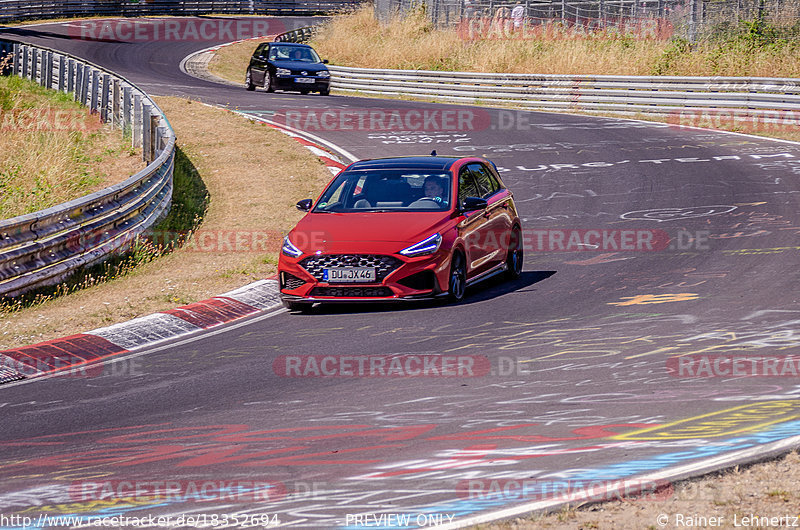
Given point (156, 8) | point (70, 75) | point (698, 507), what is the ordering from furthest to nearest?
point (156, 8), point (70, 75), point (698, 507)

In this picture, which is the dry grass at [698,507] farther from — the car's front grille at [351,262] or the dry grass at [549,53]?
the dry grass at [549,53]

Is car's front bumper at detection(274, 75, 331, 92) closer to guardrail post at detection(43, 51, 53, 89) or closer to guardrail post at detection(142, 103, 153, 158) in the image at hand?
guardrail post at detection(43, 51, 53, 89)

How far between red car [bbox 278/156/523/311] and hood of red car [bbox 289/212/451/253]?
0.01 metres

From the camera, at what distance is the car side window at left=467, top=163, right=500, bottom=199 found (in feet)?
42.6

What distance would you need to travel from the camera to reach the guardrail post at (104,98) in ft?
79.7

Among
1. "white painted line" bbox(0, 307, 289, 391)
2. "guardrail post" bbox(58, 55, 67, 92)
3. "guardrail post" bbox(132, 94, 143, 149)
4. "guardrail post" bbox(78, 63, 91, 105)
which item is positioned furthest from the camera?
"guardrail post" bbox(58, 55, 67, 92)

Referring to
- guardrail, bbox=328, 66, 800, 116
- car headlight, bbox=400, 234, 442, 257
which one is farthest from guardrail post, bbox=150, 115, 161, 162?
guardrail, bbox=328, 66, 800, 116

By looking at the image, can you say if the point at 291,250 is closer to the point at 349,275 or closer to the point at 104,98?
the point at 349,275

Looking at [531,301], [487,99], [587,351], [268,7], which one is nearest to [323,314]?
[531,301]

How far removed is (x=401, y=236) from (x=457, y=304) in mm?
946

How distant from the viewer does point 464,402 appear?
24.8 ft

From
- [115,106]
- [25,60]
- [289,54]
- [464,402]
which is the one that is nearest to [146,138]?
[115,106]

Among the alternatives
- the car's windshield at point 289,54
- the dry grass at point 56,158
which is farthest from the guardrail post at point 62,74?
the car's windshield at point 289,54

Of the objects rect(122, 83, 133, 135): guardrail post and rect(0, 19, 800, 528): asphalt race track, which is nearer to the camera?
rect(0, 19, 800, 528): asphalt race track
